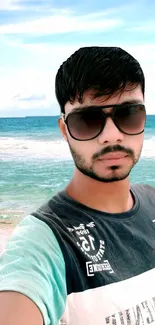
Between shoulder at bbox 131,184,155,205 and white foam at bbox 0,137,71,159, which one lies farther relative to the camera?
white foam at bbox 0,137,71,159

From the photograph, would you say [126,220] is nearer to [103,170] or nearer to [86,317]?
[103,170]

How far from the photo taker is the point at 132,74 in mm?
1784

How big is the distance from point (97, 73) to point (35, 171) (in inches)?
783

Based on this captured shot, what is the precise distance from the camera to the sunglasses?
5.63 feet

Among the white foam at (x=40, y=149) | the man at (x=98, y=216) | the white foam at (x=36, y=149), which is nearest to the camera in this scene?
the man at (x=98, y=216)

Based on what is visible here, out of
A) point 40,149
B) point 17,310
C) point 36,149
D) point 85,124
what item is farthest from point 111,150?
point 36,149

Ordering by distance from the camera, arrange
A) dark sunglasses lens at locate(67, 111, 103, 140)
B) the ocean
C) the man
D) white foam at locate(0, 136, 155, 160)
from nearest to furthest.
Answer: the man, dark sunglasses lens at locate(67, 111, 103, 140), the ocean, white foam at locate(0, 136, 155, 160)

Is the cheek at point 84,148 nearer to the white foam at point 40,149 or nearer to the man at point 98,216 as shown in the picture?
the man at point 98,216

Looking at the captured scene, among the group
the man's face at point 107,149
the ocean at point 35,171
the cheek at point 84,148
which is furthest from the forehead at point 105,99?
the ocean at point 35,171

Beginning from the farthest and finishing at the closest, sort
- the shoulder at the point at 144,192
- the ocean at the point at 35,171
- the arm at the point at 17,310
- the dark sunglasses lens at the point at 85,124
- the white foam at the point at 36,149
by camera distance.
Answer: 1. the white foam at the point at 36,149
2. the ocean at the point at 35,171
3. the shoulder at the point at 144,192
4. the dark sunglasses lens at the point at 85,124
5. the arm at the point at 17,310

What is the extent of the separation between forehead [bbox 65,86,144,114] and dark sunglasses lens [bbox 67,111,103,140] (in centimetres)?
3

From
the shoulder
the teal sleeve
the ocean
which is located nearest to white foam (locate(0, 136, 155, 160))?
the ocean

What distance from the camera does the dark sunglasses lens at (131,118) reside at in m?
1.74

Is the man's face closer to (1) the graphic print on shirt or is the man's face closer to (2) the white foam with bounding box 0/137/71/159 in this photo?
(1) the graphic print on shirt
